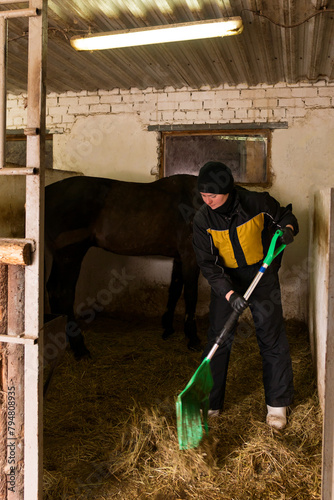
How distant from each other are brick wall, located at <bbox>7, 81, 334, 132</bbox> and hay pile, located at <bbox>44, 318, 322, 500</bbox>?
2.94 meters

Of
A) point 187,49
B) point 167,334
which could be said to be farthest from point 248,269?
point 187,49

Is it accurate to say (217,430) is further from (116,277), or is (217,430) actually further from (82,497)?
(116,277)

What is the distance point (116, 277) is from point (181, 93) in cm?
250

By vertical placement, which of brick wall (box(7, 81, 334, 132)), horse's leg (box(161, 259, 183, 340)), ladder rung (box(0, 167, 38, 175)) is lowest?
horse's leg (box(161, 259, 183, 340))

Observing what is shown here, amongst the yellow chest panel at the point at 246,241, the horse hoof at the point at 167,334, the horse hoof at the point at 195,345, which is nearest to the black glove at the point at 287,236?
the yellow chest panel at the point at 246,241

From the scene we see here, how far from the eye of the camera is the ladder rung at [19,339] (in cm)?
181

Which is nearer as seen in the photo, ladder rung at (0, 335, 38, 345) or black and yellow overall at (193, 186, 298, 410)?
ladder rung at (0, 335, 38, 345)

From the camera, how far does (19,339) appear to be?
1.82 metres

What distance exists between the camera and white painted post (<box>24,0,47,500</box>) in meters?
1.77

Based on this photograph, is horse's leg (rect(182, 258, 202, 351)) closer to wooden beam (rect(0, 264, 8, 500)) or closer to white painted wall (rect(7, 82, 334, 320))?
white painted wall (rect(7, 82, 334, 320))

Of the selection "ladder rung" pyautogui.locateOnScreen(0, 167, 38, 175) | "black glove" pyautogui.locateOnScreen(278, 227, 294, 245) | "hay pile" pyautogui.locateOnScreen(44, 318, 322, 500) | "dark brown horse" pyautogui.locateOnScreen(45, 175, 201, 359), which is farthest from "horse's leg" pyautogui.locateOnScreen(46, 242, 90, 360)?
"ladder rung" pyautogui.locateOnScreen(0, 167, 38, 175)

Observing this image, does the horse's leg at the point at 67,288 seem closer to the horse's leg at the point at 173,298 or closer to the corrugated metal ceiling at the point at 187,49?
the horse's leg at the point at 173,298

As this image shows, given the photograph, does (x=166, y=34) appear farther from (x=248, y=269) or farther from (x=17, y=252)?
(x=17, y=252)

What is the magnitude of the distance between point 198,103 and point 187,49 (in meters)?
1.28
